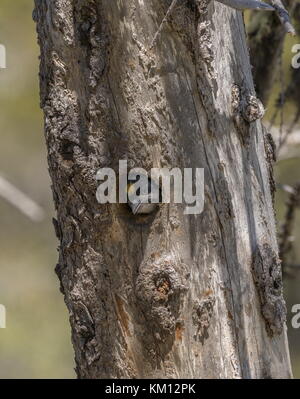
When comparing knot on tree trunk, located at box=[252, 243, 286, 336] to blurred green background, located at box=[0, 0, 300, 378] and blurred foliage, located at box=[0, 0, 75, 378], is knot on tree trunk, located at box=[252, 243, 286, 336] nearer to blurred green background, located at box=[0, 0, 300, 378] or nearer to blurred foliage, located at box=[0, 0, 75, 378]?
blurred green background, located at box=[0, 0, 300, 378]

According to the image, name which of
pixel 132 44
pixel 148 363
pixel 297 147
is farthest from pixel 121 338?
pixel 297 147

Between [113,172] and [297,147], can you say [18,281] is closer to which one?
[297,147]

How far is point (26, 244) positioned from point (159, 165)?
5.48 m

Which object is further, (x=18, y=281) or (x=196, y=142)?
(x=18, y=281)

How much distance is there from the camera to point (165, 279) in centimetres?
166

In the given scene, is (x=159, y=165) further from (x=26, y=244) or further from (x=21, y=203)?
(x=26, y=244)

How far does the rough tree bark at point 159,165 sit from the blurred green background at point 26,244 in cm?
410

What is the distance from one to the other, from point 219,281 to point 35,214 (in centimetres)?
124

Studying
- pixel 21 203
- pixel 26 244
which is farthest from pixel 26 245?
pixel 21 203

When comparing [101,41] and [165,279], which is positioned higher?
[101,41]

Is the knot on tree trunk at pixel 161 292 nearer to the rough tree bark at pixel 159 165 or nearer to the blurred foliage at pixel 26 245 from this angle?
the rough tree bark at pixel 159 165

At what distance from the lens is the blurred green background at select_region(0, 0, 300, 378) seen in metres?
6.07

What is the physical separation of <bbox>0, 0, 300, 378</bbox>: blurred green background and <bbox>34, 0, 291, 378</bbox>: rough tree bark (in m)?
4.10

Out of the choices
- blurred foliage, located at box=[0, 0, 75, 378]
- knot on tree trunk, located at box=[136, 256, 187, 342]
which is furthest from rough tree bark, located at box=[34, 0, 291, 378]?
blurred foliage, located at box=[0, 0, 75, 378]
